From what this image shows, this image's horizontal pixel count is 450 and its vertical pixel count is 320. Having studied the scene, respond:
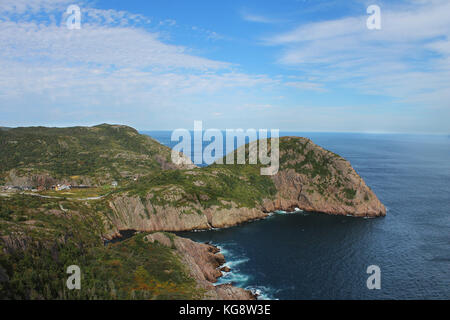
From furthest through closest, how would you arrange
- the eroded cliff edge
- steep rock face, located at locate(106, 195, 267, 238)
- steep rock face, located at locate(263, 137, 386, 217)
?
steep rock face, located at locate(263, 137, 386, 217) < the eroded cliff edge < steep rock face, located at locate(106, 195, 267, 238)

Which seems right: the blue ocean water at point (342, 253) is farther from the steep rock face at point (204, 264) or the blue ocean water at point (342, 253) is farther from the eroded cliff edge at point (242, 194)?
the eroded cliff edge at point (242, 194)

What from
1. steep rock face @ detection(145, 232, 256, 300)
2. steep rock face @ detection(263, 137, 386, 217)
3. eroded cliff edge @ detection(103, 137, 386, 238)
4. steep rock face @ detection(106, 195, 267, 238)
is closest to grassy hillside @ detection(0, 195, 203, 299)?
steep rock face @ detection(145, 232, 256, 300)

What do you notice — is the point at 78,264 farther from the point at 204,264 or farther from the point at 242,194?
the point at 242,194

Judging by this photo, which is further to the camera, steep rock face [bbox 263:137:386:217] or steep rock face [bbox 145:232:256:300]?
steep rock face [bbox 263:137:386:217]

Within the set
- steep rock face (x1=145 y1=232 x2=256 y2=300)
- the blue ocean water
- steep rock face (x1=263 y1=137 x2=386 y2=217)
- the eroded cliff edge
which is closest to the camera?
steep rock face (x1=145 y1=232 x2=256 y2=300)

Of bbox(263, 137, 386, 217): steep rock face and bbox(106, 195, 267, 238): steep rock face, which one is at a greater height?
bbox(263, 137, 386, 217): steep rock face

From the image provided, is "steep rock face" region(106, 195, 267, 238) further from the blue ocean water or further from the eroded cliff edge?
the blue ocean water
